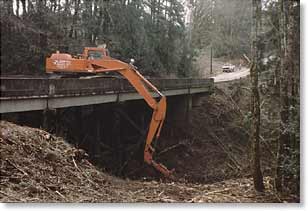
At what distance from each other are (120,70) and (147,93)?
36 cm

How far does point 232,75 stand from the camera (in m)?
3.72

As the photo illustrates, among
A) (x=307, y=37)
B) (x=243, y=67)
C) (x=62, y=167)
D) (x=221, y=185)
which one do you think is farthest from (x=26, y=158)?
(x=307, y=37)

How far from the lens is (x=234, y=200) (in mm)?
3246

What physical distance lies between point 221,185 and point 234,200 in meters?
0.44

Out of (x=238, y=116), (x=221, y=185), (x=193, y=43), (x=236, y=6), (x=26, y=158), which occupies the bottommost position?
(x=221, y=185)

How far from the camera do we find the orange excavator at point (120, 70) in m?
3.93

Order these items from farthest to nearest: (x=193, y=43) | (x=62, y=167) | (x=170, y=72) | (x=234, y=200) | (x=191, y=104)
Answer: (x=191, y=104) → (x=170, y=72) → (x=193, y=43) → (x=62, y=167) → (x=234, y=200)

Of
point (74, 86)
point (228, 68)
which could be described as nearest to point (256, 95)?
point (228, 68)

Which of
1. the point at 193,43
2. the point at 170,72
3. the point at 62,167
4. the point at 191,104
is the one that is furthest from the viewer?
the point at 191,104

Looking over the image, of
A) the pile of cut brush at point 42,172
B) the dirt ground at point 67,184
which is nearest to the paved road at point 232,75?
the dirt ground at point 67,184

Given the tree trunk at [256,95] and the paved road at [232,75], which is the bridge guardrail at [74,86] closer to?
the paved road at [232,75]

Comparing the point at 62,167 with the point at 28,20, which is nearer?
the point at 62,167

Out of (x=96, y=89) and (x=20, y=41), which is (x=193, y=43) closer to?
(x=96, y=89)

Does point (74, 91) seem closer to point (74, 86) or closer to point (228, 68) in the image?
point (74, 86)
